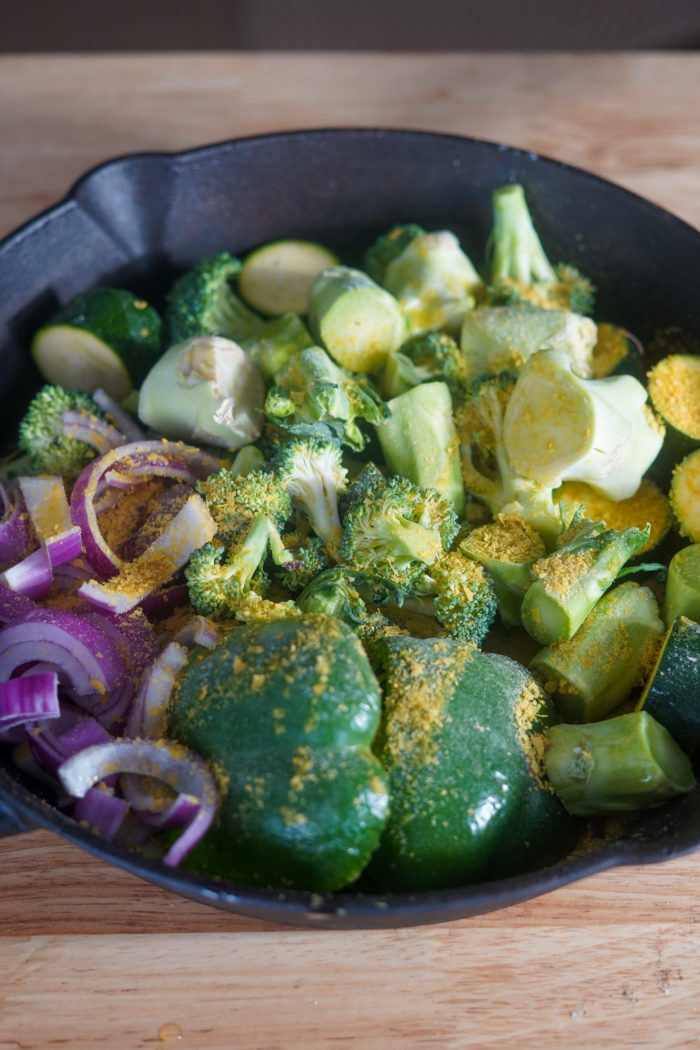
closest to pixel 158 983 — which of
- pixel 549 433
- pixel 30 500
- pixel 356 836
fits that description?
pixel 356 836

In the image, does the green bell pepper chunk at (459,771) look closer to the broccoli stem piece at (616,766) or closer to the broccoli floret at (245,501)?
the broccoli stem piece at (616,766)

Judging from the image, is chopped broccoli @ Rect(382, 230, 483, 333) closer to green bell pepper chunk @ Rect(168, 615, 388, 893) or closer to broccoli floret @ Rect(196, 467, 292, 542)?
broccoli floret @ Rect(196, 467, 292, 542)

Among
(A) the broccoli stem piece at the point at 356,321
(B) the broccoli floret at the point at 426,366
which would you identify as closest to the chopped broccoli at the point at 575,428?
(B) the broccoli floret at the point at 426,366

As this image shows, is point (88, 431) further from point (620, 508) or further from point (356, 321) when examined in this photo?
point (620, 508)

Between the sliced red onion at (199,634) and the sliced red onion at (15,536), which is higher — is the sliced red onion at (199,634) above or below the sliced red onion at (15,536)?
below

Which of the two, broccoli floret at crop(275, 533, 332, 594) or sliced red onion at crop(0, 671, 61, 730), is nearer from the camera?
sliced red onion at crop(0, 671, 61, 730)

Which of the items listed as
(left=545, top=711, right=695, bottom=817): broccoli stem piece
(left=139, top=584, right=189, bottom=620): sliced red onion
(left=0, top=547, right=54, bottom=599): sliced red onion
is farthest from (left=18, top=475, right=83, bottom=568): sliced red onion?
(left=545, top=711, right=695, bottom=817): broccoli stem piece
